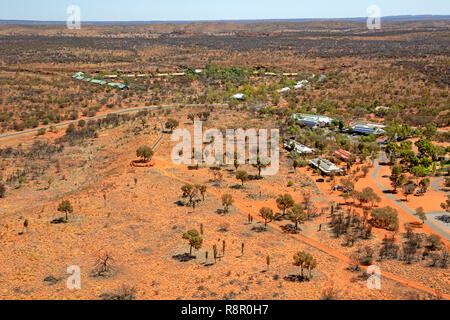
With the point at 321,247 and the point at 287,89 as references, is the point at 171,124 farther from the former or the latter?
the point at 287,89

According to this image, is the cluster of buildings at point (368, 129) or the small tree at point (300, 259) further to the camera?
the cluster of buildings at point (368, 129)

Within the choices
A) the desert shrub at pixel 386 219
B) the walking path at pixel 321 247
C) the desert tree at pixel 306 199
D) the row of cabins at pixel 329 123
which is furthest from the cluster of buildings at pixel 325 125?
the walking path at pixel 321 247

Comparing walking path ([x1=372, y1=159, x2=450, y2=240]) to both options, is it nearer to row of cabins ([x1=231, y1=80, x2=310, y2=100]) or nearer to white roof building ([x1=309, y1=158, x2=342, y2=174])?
white roof building ([x1=309, y1=158, x2=342, y2=174])

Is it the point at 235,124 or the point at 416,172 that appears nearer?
the point at 416,172

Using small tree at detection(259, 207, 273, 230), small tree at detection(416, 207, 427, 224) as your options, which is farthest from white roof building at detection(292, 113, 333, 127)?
small tree at detection(259, 207, 273, 230)

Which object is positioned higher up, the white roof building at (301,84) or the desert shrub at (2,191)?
the white roof building at (301,84)

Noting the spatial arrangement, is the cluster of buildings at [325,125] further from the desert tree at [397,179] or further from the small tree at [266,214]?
the small tree at [266,214]

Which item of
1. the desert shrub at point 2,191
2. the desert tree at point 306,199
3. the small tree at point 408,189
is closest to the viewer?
the desert tree at point 306,199

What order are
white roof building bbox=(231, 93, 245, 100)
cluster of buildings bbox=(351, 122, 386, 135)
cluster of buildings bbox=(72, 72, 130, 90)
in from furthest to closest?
1. cluster of buildings bbox=(72, 72, 130, 90)
2. white roof building bbox=(231, 93, 245, 100)
3. cluster of buildings bbox=(351, 122, 386, 135)

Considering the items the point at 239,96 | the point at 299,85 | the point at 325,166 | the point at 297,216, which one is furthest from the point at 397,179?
the point at 299,85
